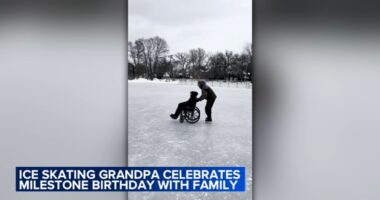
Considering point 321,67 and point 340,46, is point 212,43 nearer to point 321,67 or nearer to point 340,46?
point 321,67

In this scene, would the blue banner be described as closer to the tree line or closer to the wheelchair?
the wheelchair

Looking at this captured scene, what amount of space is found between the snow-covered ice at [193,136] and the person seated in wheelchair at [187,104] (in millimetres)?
44

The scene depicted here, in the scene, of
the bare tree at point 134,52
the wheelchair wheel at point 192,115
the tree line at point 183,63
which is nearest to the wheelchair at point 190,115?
the wheelchair wheel at point 192,115

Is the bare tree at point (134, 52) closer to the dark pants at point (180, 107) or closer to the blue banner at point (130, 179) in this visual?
the dark pants at point (180, 107)

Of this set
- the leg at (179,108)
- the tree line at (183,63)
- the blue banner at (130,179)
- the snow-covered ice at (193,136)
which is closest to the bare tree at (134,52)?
the tree line at (183,63)

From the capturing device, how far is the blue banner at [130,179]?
7.36ft

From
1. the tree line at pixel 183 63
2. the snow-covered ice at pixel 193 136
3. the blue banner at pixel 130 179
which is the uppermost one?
the tree line at pixel 183 63

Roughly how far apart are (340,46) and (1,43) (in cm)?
277

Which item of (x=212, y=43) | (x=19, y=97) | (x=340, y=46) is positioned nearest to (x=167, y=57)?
(x=212, y=43)

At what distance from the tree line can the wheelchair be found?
279 millimetres

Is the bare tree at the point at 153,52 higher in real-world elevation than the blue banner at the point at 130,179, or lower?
higher

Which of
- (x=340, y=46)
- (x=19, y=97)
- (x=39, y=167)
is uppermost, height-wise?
(x=340, y=46)

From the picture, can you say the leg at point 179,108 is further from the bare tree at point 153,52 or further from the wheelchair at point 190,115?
the bare tree at point 153,52

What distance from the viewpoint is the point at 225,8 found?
2.26 meters
